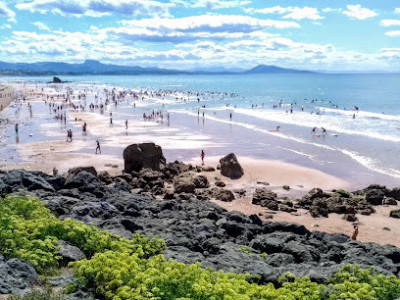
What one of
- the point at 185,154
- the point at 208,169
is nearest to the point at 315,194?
the point at 208,169

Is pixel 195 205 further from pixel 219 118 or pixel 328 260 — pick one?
pixel 219 118

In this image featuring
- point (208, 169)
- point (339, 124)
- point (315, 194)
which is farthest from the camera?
point (339, 124)

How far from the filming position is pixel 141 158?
31.8 m

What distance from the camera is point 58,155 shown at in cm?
3797

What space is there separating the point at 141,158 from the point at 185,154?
8.47 m

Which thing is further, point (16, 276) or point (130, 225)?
point (130, 225)

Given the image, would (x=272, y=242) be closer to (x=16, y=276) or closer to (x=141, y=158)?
(x=16, y=276)

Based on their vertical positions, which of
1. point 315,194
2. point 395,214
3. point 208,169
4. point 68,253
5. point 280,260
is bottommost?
point 395,214

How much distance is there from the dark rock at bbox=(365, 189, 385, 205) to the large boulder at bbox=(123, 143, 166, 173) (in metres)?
14.7

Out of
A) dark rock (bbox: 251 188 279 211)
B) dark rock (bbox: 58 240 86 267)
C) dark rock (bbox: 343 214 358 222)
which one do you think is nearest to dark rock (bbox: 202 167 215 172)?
dark rock (bbox: 251 188 279 211)

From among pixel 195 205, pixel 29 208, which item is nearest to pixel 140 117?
pixel 195 205

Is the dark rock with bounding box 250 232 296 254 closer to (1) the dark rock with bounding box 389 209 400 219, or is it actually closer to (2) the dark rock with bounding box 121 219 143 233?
(2) the dark rock with bounding box 121 219 143 233

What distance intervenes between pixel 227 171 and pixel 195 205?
37.7 feet

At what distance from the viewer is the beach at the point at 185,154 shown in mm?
24047
